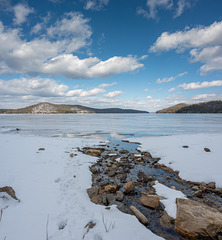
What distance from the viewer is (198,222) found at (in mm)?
4281

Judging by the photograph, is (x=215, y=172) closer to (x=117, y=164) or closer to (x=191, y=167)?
(x=191, y=167)

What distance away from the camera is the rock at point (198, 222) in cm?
409

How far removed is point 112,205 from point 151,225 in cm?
163

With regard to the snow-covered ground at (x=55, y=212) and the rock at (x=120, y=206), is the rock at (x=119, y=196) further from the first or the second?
the snow-covered ground at (x=55, y=212)

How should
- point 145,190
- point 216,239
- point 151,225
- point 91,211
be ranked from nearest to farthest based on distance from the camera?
1. point 216,239
2. point 151,225
3. point 91,211
4. point 145,190

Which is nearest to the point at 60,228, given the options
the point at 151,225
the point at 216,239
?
the point at 151,225

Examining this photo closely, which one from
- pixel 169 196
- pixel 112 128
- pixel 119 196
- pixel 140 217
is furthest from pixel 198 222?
pixel 112 128

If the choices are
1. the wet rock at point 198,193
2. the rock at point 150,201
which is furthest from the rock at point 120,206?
the wet rock at point 198,193

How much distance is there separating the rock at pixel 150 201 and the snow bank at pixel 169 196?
0.36 metres

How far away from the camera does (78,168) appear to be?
9.20m

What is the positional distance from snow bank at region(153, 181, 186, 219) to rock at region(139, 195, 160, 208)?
0.36 m

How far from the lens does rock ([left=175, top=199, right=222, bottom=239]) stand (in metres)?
4.09

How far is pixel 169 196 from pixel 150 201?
112cm

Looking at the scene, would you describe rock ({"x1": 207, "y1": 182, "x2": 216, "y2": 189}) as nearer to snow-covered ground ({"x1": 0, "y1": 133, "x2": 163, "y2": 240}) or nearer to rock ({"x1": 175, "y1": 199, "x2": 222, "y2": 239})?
rock ({"x1": 175, "y1": 199, "x2": 222, "y2": 239})
